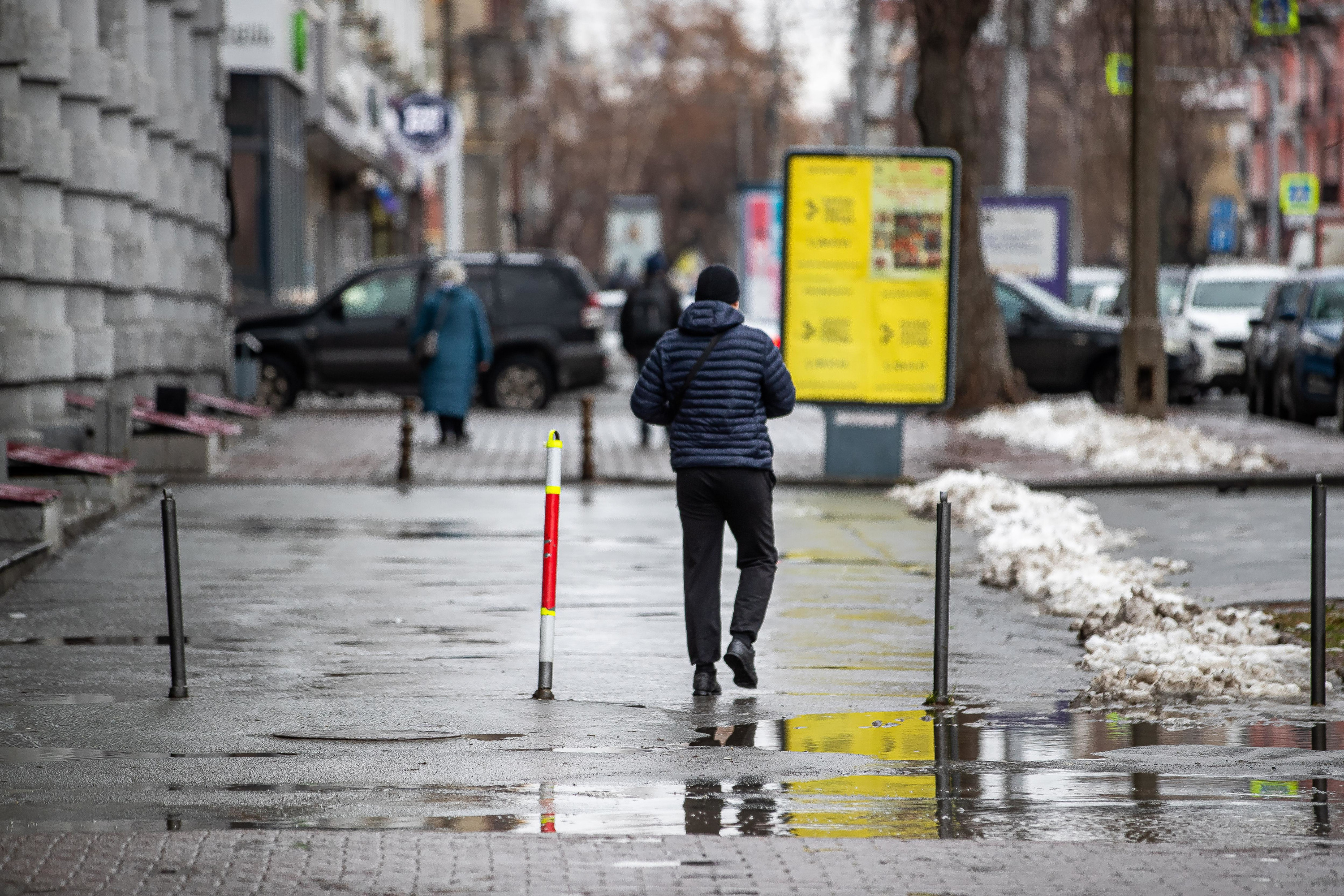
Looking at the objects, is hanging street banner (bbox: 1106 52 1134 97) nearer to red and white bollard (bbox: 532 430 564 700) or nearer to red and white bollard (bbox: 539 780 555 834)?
red and white bollard (bbox: 532 430 564 700)

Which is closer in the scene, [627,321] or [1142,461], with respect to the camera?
[1142,461]

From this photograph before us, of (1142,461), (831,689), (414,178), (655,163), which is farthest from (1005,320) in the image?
(655,163)

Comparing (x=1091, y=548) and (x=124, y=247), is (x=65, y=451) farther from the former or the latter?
(x=1091, y=548)

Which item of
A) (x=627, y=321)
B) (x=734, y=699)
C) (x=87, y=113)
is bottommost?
(x=734, y=699)

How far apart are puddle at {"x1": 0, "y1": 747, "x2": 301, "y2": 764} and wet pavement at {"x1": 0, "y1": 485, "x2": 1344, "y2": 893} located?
0.02 meters

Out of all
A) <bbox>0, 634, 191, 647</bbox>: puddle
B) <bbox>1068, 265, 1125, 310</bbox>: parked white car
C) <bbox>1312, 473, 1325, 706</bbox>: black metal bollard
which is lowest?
<bbox>0, 634, 191, 647</bbox>: puddle

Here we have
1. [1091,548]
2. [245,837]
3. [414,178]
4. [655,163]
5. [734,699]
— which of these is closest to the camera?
[245,837]

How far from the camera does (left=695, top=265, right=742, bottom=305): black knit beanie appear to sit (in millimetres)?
9445

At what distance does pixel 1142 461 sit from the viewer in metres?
19.1

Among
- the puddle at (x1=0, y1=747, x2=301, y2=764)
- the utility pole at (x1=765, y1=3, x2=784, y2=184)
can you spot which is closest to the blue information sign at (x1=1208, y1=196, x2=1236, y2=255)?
the utility pole at (x1=765, y1=3, x2=784, y2=184)

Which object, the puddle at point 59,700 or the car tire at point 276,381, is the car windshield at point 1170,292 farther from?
the puddle at point 59,700

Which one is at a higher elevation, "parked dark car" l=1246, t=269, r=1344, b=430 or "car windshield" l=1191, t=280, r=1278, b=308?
"car windshield" l=1191, t=280, r=1278, b=308

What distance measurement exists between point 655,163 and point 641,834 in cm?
8850

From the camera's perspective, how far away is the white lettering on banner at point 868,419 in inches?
744
